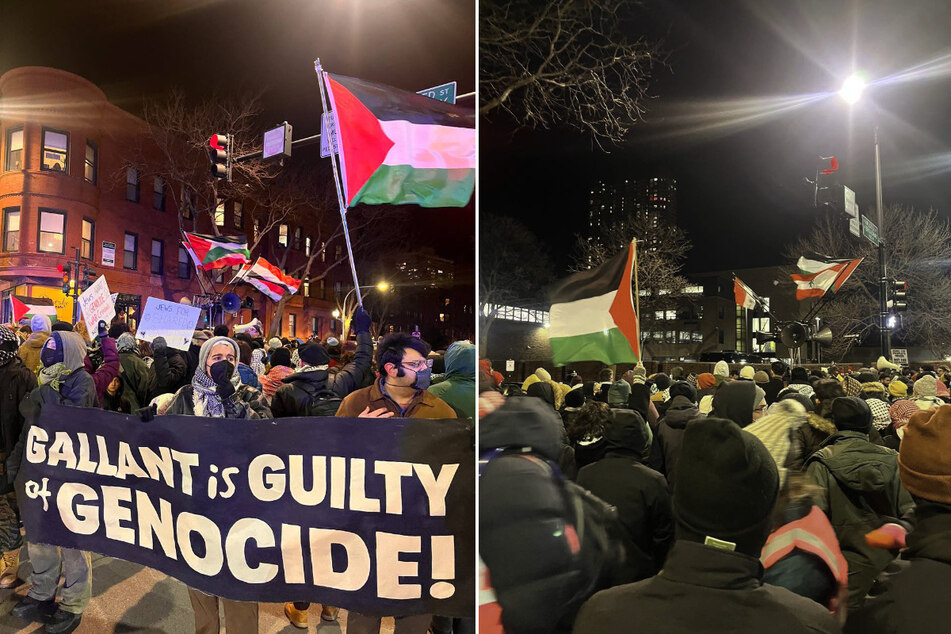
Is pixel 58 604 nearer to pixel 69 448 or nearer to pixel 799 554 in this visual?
pixel 69 448

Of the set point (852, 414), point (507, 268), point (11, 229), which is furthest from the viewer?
point (11, 229)

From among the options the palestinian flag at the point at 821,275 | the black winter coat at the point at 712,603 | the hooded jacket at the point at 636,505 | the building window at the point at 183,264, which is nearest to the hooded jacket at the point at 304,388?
the hooded jacket at the point at 636,505

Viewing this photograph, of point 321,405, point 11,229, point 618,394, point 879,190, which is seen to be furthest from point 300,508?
point 11,229

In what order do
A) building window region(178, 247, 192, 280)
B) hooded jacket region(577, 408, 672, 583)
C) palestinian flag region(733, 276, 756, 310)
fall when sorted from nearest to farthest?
hooded jacket region(577, 408, 672, 583) → palestinian flag region(733, 276, 756, 310) → building window region(178, 247, 192, 280)

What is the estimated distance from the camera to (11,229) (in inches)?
805

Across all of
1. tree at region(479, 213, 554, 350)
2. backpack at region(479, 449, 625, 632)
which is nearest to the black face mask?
tree at region(479, 213, 554, 350)

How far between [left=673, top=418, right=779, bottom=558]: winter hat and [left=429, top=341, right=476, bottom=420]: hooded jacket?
2006mm

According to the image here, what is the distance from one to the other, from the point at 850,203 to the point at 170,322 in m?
7.68

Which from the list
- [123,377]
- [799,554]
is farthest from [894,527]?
[123,377]

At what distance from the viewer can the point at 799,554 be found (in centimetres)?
239

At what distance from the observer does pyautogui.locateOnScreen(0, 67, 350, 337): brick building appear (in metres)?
20.3

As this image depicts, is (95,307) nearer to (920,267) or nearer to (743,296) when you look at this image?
(743,296)

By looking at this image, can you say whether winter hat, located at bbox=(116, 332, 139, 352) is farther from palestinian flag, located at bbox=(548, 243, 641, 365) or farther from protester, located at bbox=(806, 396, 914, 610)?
protester, located at bbox=(806, 396, 914, 610)

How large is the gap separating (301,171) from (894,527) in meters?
23.3
